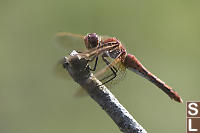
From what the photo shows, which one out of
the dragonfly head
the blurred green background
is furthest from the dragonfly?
the blurred green background

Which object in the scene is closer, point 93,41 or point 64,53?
point 93,41

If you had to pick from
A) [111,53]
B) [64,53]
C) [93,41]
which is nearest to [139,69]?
[111,53]

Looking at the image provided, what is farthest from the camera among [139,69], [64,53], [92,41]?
[64,53]

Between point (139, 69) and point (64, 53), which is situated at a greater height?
point (64, 53)

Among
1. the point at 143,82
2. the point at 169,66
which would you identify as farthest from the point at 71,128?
the point at 169,66

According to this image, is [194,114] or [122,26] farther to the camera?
[122,26]

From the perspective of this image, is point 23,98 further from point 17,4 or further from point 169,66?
point 169,66

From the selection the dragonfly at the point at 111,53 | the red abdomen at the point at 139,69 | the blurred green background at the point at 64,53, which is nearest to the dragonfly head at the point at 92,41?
the dragonfly at the point at 111,53

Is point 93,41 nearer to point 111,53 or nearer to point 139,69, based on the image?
point 111,53

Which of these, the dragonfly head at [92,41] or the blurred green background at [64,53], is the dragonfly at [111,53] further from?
the blurred green background at [64,53]
